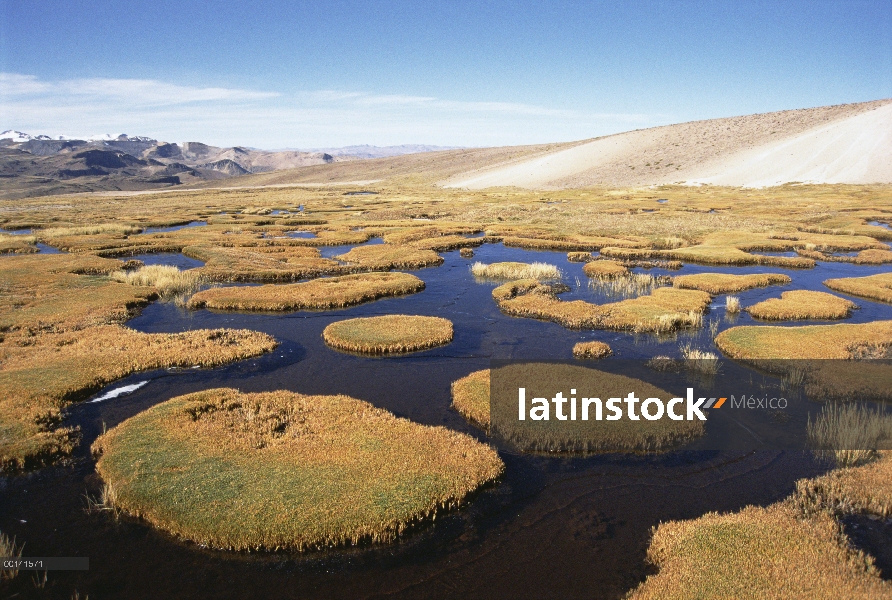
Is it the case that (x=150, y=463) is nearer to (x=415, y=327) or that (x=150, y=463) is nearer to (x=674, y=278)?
(x=415, y=327)

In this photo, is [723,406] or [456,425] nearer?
[456,425]

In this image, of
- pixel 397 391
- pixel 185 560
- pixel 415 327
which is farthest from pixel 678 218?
pixel 185 560

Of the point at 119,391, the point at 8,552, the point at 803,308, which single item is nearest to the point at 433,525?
the point at 8,552

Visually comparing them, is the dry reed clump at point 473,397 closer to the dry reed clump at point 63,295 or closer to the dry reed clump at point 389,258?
the dry reed clump at point 63,295

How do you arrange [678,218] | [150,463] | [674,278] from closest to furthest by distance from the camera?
[150,463] < [674,278] < [678,218]

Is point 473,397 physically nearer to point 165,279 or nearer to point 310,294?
point 310,294
